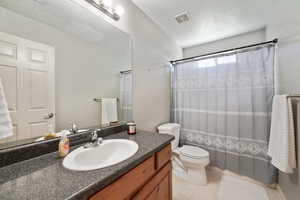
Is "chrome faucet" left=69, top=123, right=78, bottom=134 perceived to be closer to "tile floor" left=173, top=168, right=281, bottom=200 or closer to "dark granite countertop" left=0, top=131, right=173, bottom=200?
"dark granite countertop" left=0, top=131, right=173, bottom=200

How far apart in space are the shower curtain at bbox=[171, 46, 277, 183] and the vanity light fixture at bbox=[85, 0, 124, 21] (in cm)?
136

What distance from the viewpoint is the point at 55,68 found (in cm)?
92

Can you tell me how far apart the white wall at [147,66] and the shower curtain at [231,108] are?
34cm

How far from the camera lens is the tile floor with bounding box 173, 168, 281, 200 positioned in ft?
4.74

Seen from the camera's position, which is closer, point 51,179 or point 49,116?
point 51,179

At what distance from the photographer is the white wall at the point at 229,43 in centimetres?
215

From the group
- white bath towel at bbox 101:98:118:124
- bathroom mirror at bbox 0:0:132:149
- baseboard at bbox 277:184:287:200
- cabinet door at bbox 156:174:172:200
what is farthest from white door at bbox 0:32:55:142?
baseboard at bbox 277:184:287:200

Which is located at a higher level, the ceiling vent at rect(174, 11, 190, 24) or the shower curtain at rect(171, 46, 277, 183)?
the ceiling vent at rect(174, 11, 190, 24)

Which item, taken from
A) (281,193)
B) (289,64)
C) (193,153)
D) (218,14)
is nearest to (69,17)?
(218,14)

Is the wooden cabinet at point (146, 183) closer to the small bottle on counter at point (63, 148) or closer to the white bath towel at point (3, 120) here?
the small bottle on counter at point (63, 148)

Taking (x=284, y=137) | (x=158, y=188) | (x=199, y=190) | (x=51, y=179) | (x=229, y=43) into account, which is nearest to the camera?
(x=51, y=179)

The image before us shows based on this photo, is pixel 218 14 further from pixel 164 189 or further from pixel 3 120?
pixel 3 120

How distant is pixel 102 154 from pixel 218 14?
2.24m

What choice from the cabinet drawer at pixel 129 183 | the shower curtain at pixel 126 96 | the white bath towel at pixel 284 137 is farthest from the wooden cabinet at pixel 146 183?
the white bath towel at pixel 284 137
